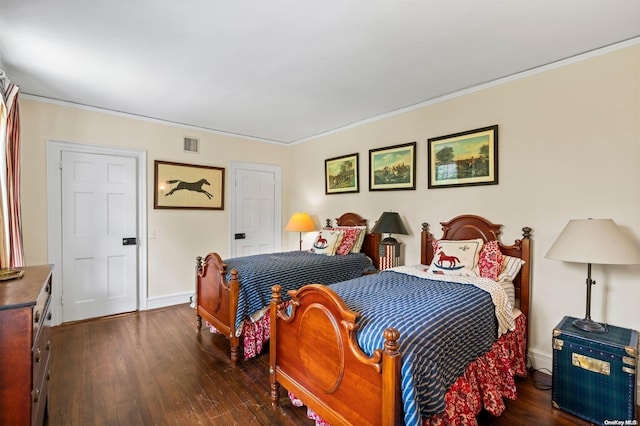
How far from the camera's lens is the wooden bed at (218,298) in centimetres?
269

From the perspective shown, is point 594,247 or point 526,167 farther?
point 526,167

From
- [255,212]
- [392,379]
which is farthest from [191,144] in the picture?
[392,379]

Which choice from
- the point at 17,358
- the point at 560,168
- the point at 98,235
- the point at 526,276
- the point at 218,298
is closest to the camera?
the point at 17,358

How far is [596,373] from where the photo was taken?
1.91 meters

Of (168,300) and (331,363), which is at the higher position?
(331,363)

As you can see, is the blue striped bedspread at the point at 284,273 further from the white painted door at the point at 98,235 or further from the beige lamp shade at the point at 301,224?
the white painted door at the point at 98,235

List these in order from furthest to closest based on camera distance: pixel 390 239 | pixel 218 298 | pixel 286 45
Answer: pixel 390 239 < pixel 218 298 < pixel 286 45

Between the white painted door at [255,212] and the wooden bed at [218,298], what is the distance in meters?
1.47

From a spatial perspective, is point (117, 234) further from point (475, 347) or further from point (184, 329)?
point (475, 347)

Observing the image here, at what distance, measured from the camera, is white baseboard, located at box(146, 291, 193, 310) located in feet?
13.3

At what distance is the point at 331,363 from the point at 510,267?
192cm

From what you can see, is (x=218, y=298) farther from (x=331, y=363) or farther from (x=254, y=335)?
(x=331, y=363)

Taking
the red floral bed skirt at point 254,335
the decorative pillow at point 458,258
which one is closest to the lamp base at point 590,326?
the decorative pillow at point 458,258

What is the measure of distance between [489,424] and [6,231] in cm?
379
